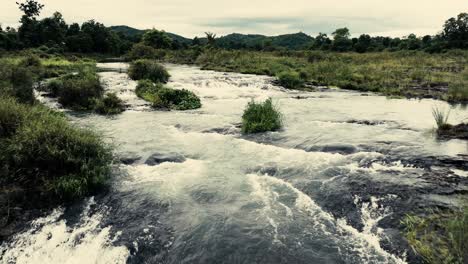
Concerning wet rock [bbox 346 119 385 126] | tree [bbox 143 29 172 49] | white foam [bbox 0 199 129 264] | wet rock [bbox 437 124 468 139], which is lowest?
white foam [bbox 0 199 129 264]

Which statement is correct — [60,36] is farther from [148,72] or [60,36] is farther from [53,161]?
[53,161]

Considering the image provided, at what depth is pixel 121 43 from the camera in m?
110

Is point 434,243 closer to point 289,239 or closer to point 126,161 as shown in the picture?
point 289,239

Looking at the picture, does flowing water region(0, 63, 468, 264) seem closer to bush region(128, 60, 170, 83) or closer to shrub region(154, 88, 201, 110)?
shrub region(154, 88, 201, 110)

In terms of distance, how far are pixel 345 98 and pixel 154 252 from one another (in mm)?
23734

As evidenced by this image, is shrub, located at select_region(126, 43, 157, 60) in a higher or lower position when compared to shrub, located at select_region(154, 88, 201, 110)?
higher

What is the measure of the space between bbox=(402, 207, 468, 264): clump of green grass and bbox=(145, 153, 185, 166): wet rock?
8512 millimetres

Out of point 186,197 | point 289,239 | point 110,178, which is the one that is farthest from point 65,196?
point 289,239

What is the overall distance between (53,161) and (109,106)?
1345 centimetres

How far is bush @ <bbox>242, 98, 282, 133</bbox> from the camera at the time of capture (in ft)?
59.8

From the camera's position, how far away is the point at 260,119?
736 inches

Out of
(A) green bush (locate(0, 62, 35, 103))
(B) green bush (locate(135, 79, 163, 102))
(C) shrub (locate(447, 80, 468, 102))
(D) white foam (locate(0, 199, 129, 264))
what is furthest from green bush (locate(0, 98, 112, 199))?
(C) shrub (locate(447, 80, 468, 102))

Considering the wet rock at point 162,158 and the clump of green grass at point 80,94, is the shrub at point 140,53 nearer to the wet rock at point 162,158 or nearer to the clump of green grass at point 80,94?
the clump of green grass at point 80,94

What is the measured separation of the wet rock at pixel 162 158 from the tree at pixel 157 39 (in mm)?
98313
